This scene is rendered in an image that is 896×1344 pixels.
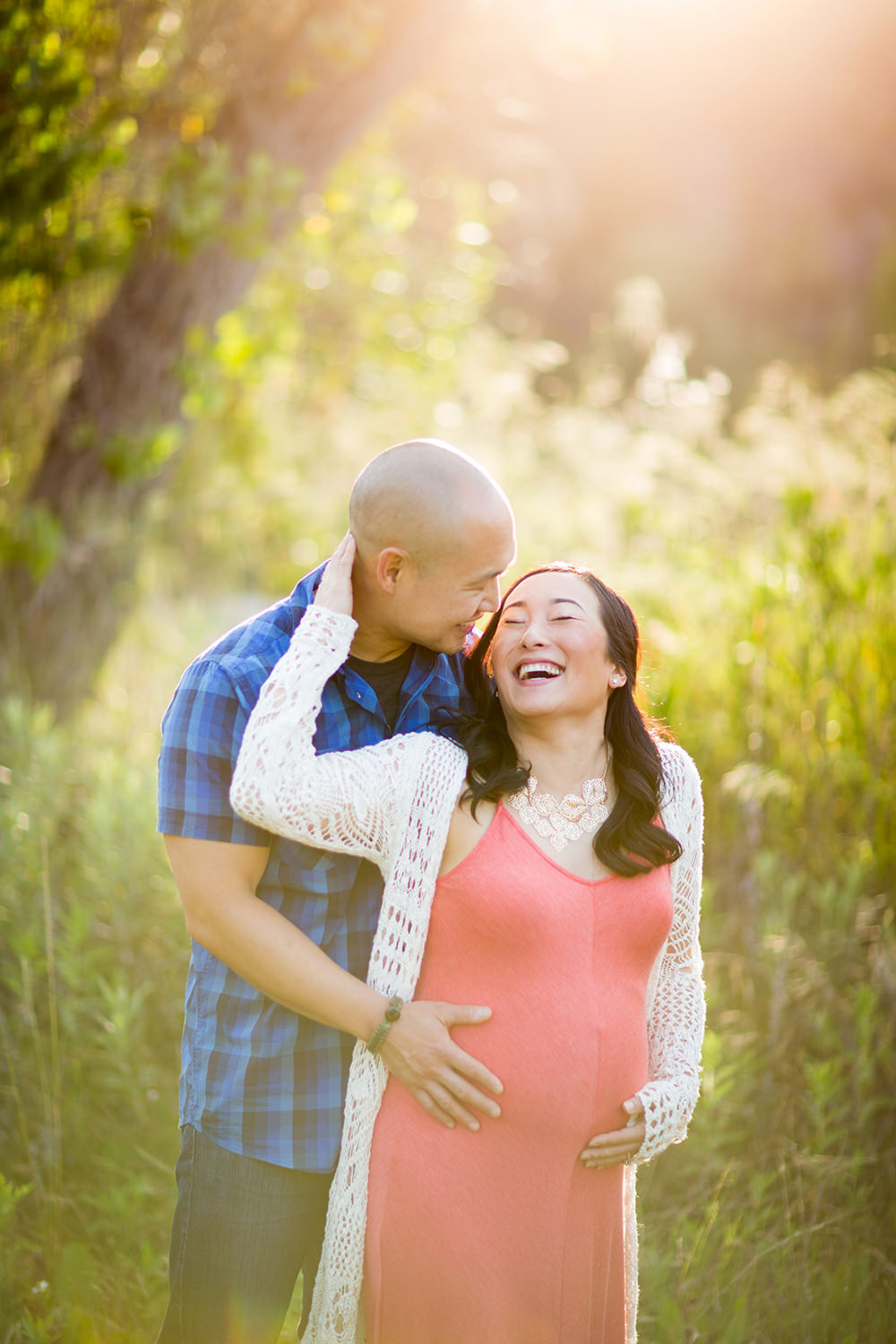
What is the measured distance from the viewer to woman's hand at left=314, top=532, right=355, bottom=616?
1.69 m

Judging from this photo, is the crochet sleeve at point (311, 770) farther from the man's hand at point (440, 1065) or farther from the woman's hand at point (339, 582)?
the man's hand at point (440, 1065)

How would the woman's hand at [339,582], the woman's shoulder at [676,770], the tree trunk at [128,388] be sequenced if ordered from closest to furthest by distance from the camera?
the woman's hand at [339,582] < the woman's shoulder at [676,770] < the tree trunk at [128,388]

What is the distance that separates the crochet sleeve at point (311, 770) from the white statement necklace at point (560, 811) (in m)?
0.23

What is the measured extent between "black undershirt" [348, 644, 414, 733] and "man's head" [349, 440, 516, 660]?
4.2 inches

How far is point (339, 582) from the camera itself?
1.72m

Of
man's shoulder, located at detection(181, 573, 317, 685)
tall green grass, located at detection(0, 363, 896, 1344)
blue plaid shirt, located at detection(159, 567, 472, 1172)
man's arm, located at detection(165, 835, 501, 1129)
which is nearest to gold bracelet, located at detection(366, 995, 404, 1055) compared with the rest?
man's arm, located at detection(165, 835, 501, 1129)

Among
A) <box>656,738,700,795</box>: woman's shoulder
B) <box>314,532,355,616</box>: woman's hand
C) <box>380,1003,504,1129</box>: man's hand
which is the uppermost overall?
<box>314,532,355,616</box>: woman's hand

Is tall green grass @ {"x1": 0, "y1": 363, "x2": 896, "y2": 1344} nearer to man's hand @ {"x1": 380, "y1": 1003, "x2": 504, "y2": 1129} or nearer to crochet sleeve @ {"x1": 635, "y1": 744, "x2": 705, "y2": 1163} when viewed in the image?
crochet sleeve @ {"x1": 635, "y1": 744, "x2": 705, "y2": 1163}

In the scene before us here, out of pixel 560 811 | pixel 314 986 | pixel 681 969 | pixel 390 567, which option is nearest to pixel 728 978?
pixel 681 969

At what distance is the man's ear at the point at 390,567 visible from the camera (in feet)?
5.74

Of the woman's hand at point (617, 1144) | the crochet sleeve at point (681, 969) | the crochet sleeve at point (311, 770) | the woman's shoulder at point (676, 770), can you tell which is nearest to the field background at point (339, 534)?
the crochet sleeve at point (681, 969)

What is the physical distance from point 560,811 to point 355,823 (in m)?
0.37

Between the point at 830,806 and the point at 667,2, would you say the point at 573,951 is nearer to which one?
the point at 830,806

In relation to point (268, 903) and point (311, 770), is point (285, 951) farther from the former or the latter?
point (311, 770)
